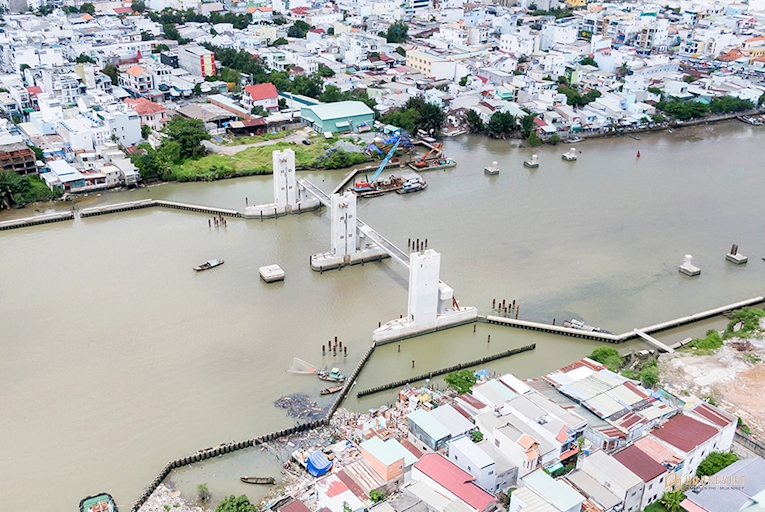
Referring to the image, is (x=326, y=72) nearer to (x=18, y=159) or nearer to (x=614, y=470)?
(x=18, y=159)

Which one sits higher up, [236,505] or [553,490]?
[553,490]

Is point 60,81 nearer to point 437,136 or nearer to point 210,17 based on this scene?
point 437,136

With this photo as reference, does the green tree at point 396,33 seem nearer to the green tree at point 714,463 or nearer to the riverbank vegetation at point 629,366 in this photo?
the riverbank vegetation at point 629,366

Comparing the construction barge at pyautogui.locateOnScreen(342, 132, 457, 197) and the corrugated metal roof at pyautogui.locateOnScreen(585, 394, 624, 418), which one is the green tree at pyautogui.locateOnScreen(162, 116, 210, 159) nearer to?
the construction barge at pyautogui.locateOnScreen(342, 132, 457, 197)

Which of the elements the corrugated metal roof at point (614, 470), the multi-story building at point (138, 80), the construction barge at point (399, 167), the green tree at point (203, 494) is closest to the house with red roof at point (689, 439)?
the corrugated metal roof at point (614, 470)

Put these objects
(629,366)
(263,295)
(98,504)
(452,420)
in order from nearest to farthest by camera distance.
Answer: (98,504) → (452,420) → (629,366) → (263,295)

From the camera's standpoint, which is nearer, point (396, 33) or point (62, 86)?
point (62, 86)

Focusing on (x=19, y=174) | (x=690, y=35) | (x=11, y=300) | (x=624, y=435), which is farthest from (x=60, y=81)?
(x=690, y=35)

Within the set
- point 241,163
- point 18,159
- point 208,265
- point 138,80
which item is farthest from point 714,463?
point 138,80
